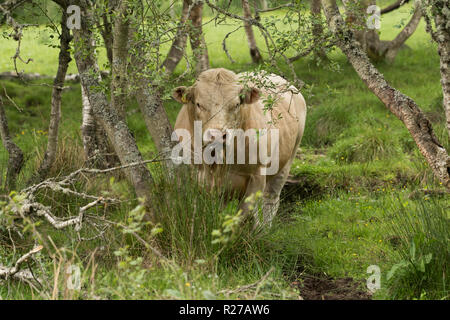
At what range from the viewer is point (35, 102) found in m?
14.8

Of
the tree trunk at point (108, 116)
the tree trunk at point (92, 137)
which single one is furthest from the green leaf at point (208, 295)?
the tree trunk at point (92, 137)

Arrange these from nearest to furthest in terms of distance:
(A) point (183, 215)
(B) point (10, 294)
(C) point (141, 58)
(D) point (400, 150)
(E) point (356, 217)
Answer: (B) point (10, 294) < (A) point (183, 215) < (C) point (141, 58) < (E) point (356, 217) < (D) point (400, 150)

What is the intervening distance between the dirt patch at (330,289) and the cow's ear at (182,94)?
7.36 feet

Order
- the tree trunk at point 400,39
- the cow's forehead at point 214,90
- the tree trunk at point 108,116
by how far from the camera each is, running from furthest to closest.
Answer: the tree trunk at point 400,39 → the cow's forehead at point 214,90 → the tree trunk at point 108,116

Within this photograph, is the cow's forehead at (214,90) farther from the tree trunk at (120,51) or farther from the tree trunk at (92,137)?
the tree trunk at (92,137)

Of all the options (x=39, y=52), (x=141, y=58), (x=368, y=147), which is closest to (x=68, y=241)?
(x=141, y=58)

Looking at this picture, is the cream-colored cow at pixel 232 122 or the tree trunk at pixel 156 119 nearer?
the cream-colored cow at pixel 232 122

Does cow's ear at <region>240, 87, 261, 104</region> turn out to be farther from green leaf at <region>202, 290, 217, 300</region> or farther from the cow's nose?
green leaf at <region>202, 290, 217, 300</region>

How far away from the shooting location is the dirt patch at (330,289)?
522cm

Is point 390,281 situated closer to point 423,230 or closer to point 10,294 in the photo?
point 423,230

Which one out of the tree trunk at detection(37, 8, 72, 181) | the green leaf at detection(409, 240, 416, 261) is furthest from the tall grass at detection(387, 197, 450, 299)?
the tree trunk at detection(37, 8, 72, 181)

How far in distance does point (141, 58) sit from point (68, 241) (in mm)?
1926

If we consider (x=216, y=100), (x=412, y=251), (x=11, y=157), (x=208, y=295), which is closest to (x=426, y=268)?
(x=412, y=251)

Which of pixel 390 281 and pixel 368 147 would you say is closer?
pixel 390 281
